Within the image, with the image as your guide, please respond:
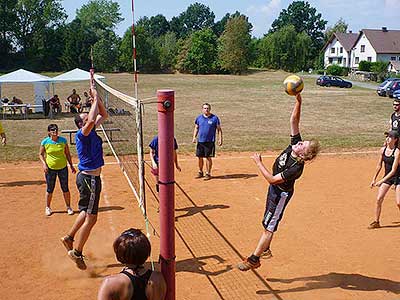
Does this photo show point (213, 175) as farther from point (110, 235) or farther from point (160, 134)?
point (160, 134)

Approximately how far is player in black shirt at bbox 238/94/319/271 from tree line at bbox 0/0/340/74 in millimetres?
63766

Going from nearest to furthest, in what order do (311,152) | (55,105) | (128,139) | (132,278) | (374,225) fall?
1. (132,278)
2. (311,152)
3. (374,225)
4. (128,139)
5. (55,105)

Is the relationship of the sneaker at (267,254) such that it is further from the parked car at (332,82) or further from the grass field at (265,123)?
the parked car at (332,82)

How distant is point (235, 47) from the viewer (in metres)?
74.1

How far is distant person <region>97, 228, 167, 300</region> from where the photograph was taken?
3.05 meters

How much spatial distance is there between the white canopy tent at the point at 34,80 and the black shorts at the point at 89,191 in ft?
66.5

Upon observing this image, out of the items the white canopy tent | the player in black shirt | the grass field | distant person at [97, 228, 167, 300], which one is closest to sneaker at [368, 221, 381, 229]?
the player in black shirt

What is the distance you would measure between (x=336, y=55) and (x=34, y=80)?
69.4m

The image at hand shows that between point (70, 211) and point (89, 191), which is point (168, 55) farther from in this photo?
point (89, 191)

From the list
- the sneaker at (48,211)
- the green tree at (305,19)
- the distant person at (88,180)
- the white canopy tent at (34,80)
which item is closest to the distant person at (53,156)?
the sneaker at (48,211)

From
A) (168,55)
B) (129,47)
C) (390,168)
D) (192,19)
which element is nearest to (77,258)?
(390,168)

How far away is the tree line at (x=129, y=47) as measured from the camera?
72375 mm

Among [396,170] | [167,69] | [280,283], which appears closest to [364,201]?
[396,170]

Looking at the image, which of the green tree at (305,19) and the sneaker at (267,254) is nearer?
the sneaker at (267,254)
